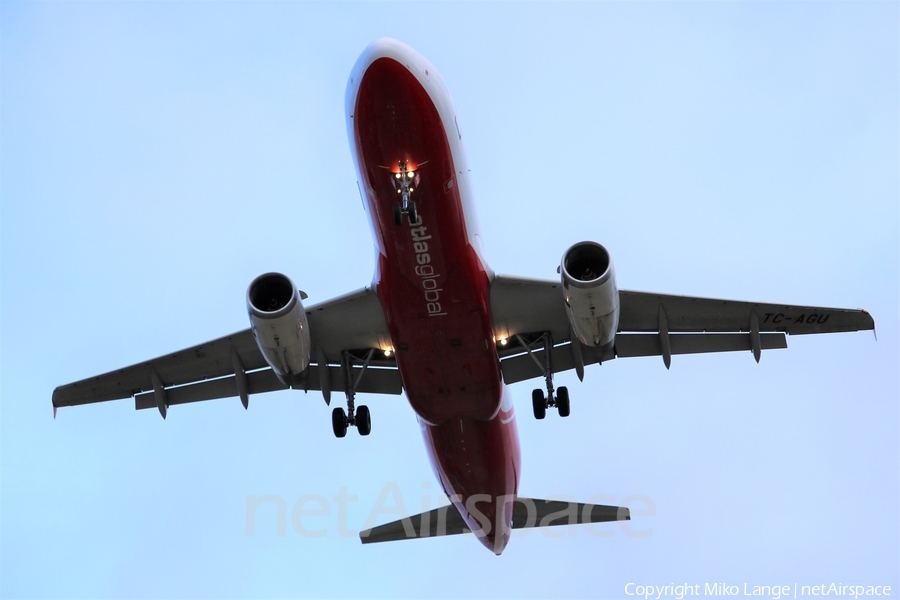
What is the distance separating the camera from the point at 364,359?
2139 centimetres

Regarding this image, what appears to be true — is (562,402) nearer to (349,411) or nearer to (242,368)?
(349,411)

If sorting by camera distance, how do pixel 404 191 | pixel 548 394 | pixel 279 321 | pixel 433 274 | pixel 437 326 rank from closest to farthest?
pixel 404 191 → pixel 433 274 → pixel 279 321 → pixel 437 326 → pixel 548 394

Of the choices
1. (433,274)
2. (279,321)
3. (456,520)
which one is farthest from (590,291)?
(456,520)

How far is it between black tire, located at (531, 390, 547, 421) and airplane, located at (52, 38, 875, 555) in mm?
28

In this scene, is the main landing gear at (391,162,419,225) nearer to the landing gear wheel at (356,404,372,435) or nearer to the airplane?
the airplane

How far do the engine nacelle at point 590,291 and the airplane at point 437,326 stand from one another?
3 centimetres

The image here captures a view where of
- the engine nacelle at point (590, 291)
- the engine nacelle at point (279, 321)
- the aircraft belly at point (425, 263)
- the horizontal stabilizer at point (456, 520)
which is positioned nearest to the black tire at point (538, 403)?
the aircraft belly at point (425, 263)

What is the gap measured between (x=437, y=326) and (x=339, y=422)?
4058 mm

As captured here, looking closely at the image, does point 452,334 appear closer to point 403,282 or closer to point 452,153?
point 403,282

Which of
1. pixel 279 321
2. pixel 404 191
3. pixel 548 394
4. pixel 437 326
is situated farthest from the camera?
pixel 548 394

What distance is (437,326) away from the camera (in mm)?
18438

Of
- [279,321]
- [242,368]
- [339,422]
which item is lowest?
[339,422]

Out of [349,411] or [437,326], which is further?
[349,411]

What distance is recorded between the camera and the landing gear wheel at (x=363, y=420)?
21.2m
